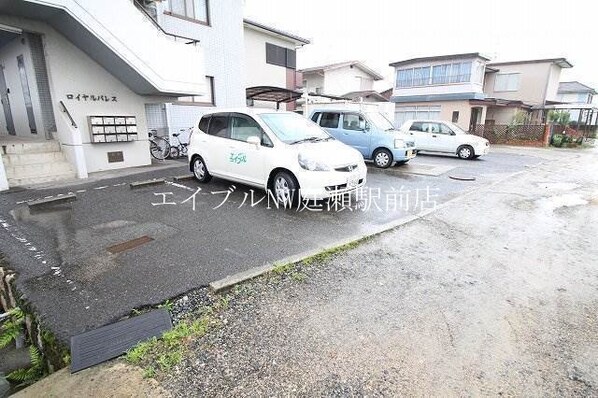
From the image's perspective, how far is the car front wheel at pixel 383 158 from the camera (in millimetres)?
10331

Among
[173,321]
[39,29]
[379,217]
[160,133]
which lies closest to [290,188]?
[379,217]

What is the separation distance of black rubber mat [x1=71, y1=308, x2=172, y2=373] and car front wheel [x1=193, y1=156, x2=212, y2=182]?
16.5ft

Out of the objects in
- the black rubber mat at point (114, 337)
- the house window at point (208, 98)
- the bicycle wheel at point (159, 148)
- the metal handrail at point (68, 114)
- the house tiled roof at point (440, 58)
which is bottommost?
the black rubber mat at point (114, 337)

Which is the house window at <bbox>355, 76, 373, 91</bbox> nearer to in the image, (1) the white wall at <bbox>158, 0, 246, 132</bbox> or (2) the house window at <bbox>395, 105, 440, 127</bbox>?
(2) the house window at <bbox>395, 105, 440, 127</bbox>

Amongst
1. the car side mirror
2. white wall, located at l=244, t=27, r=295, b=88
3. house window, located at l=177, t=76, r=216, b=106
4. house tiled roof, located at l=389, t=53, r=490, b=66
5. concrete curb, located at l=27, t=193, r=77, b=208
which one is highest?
house tiled roof, located at l=389, t=53, r=490, b=66

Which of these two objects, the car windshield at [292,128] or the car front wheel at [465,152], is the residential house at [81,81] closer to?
the car windshield at [292,128]

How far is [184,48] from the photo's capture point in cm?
894

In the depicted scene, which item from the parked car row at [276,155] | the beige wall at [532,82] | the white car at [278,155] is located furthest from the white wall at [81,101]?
the beige wall at [532,82]

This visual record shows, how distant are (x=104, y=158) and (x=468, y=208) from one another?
8.96m

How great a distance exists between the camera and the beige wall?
24.8 m

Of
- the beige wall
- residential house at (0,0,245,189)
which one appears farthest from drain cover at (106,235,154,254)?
the beige wall

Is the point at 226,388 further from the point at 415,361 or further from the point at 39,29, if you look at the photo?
the point at 39,29

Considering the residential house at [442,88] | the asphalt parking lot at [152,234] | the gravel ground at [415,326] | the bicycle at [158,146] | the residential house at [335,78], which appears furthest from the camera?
the residential house at [335,78]

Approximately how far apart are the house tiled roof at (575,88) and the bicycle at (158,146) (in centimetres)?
4274
